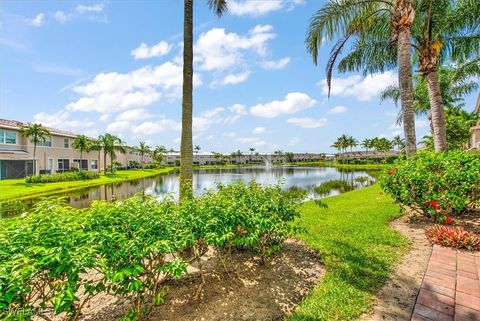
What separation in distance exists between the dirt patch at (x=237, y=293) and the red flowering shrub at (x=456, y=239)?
9.65ft

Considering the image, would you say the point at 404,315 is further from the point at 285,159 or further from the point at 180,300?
the point at 285,159

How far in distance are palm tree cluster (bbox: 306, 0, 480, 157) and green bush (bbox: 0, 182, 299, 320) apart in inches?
312

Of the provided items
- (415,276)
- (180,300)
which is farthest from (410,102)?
(180,300)

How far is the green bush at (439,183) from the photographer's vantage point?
253 inches

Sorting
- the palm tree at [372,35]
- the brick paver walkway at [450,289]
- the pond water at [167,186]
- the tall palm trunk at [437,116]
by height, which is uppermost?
the palm tree at [372,35]

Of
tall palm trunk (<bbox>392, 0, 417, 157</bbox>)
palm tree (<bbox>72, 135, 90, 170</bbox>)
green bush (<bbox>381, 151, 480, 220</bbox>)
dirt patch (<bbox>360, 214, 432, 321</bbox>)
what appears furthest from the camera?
palm tree (<bbox>72, 135, 90, 170</bbox>)

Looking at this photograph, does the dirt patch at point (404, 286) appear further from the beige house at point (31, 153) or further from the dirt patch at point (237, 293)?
the beige house at point (31, 153)

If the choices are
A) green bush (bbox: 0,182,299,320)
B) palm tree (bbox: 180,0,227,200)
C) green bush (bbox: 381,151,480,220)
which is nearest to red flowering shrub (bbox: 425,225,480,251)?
green bush (bbox: 381,151,480,220)

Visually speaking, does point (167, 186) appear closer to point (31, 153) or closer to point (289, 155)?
point (31, 153)

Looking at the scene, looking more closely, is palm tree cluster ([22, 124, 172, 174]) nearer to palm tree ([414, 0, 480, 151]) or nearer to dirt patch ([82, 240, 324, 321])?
dirt patch ([82, 240, 324, 321])

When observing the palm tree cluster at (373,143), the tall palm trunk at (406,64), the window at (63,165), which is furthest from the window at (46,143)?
the palm tree cluster at (373,143)

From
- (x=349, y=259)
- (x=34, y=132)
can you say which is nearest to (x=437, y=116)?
(x=349, y=259)

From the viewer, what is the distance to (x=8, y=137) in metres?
27.6

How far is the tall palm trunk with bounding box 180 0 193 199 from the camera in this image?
649 cm
